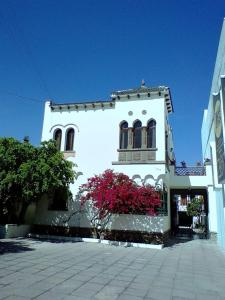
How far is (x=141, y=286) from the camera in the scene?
21.6 feet

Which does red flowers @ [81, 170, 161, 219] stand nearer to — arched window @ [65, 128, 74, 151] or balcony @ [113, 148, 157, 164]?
balcony @ [113, 148, 157, 164]

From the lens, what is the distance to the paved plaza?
587 cm

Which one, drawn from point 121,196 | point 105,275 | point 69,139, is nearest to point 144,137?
point 121,196

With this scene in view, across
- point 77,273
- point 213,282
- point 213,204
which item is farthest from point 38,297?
point 213,204

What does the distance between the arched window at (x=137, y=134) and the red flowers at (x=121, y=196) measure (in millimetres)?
2398

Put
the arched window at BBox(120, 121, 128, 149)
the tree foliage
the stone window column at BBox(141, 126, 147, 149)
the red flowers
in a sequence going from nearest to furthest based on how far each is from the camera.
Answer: the red flowers, the stone window column at BBox(141, 126, 147, 149), the arched window at BBox(120, 121, 128, 149), the tree foliage

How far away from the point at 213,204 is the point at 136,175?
18.1 ft

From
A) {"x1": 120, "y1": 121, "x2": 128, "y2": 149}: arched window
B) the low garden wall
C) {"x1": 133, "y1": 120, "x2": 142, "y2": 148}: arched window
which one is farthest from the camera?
{"x1": 120, "y1": 121, "x2": 128, "y2": 149}: arched window

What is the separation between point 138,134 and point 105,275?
31.7 feet

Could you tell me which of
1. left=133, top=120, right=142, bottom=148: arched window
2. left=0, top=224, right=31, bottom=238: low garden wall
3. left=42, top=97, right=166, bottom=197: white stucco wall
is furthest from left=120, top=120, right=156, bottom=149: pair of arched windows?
left=0, top=224, right=31, bottom=238: low garden wall

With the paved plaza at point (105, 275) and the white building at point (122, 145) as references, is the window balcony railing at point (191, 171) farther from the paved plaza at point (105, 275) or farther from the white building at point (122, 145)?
the paved plaza at point (105, 275)

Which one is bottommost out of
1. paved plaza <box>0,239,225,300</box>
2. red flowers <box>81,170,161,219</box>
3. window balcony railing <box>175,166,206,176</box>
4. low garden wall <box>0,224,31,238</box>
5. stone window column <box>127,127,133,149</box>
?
paved plaza <box>0,239,225,300</box>

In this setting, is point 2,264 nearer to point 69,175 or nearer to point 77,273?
point 77,273

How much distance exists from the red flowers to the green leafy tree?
6.19 ft
